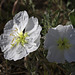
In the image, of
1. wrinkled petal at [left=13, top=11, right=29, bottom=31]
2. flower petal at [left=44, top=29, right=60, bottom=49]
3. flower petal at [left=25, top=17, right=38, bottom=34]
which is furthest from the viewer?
wrinkled petal at [left=13, top=11, right=29, bottom=31]

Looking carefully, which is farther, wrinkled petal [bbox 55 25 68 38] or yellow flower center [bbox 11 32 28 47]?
yellow flower center [bbox 11 32 28 47]

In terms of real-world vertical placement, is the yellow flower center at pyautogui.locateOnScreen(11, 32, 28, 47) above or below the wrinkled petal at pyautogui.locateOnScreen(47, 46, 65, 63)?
above

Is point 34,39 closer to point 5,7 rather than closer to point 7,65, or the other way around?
point 7,65

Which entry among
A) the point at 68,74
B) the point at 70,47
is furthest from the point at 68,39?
the point at 68,74

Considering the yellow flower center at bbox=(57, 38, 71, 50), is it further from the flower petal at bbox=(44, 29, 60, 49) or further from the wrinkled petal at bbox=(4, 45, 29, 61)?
the wrinkled petal at bbox=(4, 45, 29, 61)

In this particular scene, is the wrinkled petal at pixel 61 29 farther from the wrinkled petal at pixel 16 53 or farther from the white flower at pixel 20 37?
the wrinkled petal at pixel 16 53

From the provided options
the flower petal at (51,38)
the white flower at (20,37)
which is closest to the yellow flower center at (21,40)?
the white flower at (20,37)

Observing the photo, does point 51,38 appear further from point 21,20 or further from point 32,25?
point 21,20

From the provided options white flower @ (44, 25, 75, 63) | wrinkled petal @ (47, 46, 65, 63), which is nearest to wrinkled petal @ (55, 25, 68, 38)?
white flower @ (44, 25, 75, 63)

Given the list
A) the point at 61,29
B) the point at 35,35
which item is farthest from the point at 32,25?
the point at 61,29
